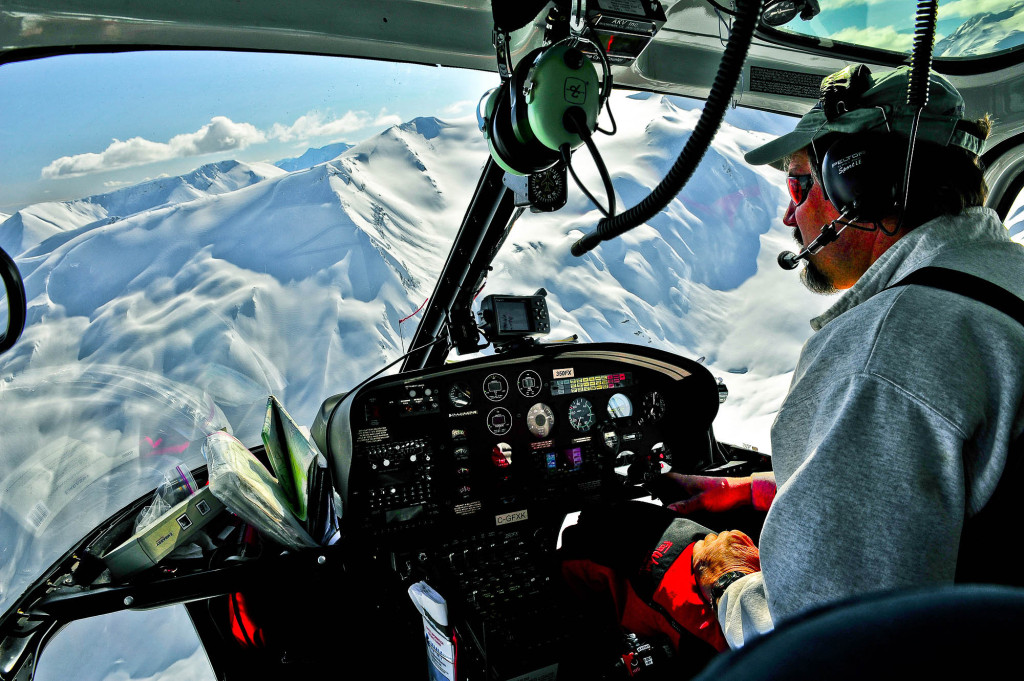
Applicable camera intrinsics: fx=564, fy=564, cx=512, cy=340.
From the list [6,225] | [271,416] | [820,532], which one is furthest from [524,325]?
[6,225]

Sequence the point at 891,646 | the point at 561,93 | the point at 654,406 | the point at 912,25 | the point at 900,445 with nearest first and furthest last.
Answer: the point at 891,646, the point at 900,445, the point at 561,93, the point at 912,25, the point at 654,406

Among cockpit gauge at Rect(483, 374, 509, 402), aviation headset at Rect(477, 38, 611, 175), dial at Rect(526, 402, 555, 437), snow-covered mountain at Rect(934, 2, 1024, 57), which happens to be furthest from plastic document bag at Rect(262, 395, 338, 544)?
snow-covered mountain at Rect(934, 2, 1024, 57)

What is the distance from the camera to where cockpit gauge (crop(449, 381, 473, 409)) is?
7.05 ft

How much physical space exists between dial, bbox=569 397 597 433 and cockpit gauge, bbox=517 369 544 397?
17cm

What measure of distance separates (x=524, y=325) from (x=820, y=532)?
143cm

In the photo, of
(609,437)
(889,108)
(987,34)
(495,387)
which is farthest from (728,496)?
(987,34)

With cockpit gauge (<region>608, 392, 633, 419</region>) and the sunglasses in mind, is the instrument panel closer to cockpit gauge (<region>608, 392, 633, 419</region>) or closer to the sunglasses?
cockpit gauge (<region>608, 392, 633, 419</region>)

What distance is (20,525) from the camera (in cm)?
176

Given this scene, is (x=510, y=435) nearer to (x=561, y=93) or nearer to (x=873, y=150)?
(x=561, y=93)

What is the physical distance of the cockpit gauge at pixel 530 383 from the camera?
225cm

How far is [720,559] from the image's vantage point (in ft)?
4.11

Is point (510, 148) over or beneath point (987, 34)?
beneath

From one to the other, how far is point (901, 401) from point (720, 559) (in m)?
0.62

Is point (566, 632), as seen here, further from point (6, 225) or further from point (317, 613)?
point (6, 225)
